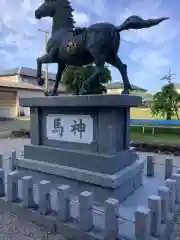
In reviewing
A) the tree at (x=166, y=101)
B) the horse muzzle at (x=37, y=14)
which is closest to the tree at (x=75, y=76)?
the tree at (x=166, y=101)

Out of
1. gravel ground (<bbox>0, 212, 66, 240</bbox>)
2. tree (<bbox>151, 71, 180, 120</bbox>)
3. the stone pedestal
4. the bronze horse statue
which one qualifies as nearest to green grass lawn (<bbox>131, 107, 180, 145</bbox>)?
tree (<bbox>151, 71, 180, 120</bbox>)

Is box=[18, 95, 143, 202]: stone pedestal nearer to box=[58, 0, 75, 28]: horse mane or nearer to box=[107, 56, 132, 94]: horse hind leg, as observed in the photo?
box=[107, 56, 132, 94]: horse hind leg

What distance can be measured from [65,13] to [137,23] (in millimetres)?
1374

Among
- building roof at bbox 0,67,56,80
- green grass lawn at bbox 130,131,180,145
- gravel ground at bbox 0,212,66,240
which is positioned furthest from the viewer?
building roof at bbox 0,67,56,80

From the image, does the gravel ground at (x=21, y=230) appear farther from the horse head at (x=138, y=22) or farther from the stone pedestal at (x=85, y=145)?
the horse head at (x=138, y=22)

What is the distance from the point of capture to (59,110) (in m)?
3.52

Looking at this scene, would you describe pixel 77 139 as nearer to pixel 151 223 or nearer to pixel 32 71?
pixel 151 223

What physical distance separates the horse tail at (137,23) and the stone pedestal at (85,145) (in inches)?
38.2

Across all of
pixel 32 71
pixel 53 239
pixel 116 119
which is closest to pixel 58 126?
pixel 116 119

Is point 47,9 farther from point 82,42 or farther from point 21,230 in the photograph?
point 21,230

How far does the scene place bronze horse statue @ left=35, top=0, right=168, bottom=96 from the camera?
10.6ft

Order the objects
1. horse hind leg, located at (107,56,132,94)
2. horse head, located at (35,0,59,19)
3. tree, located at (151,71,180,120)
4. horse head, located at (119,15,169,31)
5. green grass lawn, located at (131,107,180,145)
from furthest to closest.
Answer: tree, located at (151,71,180,120) → green grass lawn, located at (131,107,180,145) → horse head, located at (35,0,59,19) → horse hind leg, located at (107,56,132,94) → horse head, located at (119,15,169,31)

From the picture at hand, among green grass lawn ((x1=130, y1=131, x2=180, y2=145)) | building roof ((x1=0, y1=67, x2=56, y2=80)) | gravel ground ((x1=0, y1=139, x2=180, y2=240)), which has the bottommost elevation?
gravel ground ((x1=0, y1=139, x2=180, y2=240))

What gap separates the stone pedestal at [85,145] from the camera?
3.01 m
